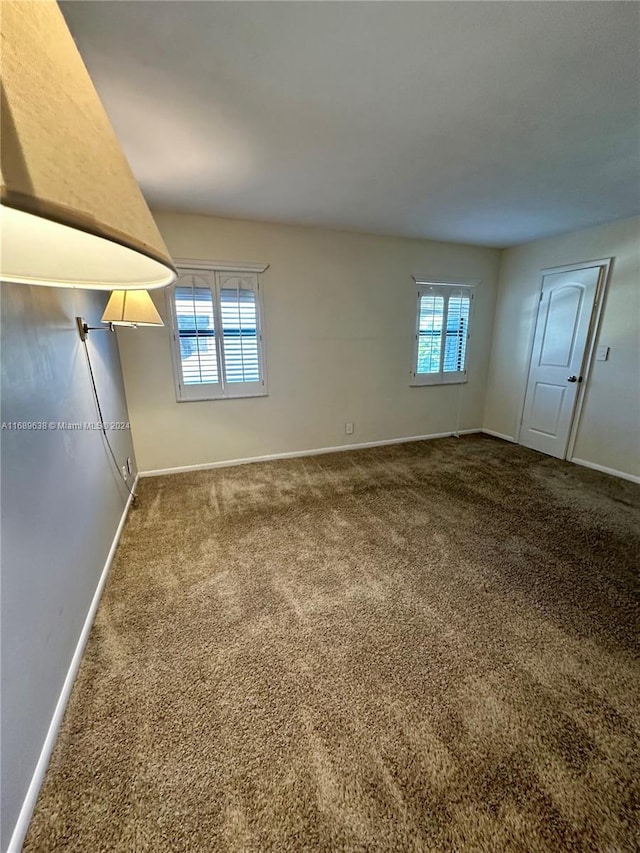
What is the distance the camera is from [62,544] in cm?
149

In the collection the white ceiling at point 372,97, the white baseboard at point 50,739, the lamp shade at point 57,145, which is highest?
the white ceiling at point 372,97

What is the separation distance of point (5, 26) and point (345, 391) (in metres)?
3.89

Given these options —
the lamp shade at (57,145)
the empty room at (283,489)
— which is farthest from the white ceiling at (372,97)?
the lamp shade at (57,145)

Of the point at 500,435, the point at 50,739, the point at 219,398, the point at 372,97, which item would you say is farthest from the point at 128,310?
the point at 500,435

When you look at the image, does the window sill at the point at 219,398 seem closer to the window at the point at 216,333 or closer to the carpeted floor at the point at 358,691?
the window at the point at 216,333

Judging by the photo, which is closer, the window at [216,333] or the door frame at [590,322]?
the window at [216,333]

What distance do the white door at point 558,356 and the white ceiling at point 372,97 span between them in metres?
1.03

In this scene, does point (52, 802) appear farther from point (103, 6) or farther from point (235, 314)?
point (235, 314)

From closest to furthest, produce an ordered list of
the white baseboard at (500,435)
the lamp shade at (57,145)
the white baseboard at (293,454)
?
A: the lamp shade at (57,145) → the white baseboard at (293,454) → the white baseboard at (500,435)

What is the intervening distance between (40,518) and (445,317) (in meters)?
4.43

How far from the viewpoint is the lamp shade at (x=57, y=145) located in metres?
0.26

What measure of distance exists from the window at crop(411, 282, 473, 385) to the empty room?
3.16 feet

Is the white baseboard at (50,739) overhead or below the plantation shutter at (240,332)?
below

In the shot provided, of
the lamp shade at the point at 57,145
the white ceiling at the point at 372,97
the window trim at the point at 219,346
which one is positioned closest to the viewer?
the lamp shade at the point at 57,145
